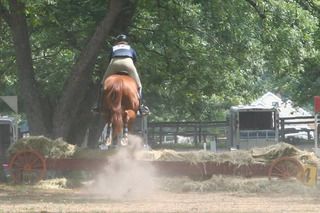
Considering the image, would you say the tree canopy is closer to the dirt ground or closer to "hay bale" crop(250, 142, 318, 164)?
the dirt ground

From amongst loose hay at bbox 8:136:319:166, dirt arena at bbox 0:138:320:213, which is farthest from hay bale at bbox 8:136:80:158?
dirt arena at bbox 0:138:320:213

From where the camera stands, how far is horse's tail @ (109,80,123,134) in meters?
14.6

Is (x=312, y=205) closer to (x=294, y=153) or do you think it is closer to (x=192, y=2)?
(x=294, y=153)

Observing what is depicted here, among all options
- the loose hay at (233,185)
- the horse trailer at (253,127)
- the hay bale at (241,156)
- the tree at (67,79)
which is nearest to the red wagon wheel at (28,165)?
the hay bale at (241,156)

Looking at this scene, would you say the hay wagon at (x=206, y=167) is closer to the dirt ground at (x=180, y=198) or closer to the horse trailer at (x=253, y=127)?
the dirt ground at (x=180, y=198)

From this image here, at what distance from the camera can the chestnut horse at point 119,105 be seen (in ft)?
48.1

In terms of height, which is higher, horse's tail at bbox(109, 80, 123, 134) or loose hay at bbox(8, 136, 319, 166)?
horse's tail at bbox(109, 80, 123, 134)

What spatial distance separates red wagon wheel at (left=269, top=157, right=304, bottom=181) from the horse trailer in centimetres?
1729

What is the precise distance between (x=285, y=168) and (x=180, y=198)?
9.54ft

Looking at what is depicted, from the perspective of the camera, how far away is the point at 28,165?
15695mm

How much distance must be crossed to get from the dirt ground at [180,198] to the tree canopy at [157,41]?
360cm

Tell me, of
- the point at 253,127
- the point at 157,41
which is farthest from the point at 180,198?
the point at 253,127

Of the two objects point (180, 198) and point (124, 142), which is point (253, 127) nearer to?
point (124, 142)

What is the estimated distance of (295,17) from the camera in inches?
790
